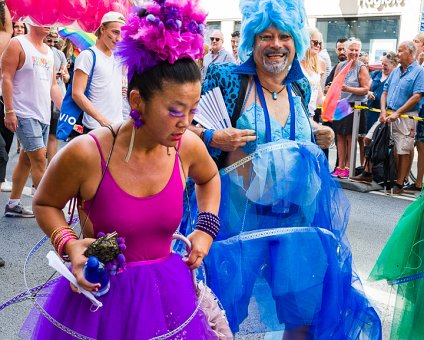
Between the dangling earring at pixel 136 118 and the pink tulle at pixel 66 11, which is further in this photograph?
the pink tulle at pixel 66 11

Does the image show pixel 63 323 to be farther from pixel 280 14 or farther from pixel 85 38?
pixel 85 38

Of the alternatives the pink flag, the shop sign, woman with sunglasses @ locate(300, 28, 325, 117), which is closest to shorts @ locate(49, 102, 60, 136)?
woman with sunglasses @ locate(300, 28, 325, 117)

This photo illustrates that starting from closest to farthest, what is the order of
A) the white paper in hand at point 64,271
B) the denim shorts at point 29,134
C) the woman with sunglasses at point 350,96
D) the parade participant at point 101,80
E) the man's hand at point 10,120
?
1. the white paper in hand at point 64,271
2. the parade participant at point 101,80
3. the man's hand at point 10,120
4. the denim shorts at point 29,134
5. the woman with sunglasses at point 350,96

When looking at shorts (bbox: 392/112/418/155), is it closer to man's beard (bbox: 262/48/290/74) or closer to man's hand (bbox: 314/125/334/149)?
man's hand (bbox: 314/125/334/149)

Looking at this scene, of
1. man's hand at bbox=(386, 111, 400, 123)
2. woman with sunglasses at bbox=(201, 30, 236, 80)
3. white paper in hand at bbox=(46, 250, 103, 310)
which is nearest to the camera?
white paper in hand at bbox=(46, 250, 103, 310)

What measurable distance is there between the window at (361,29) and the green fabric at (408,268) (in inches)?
642

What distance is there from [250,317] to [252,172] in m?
0.69

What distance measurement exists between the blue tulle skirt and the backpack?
5.95 metres

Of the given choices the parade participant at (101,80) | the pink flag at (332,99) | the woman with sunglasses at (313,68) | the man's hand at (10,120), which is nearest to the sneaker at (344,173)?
the pink flag at (332,99)

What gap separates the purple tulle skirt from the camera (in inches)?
81.0

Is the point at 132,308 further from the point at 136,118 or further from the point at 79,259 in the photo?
the point at 136,118

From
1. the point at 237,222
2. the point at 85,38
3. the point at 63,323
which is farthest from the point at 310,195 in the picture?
the point at 85,38

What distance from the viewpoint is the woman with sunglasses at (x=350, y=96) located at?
31.2 feet

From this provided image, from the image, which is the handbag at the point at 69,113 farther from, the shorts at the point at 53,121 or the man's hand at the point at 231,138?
the man's hand at the point at 231,138
